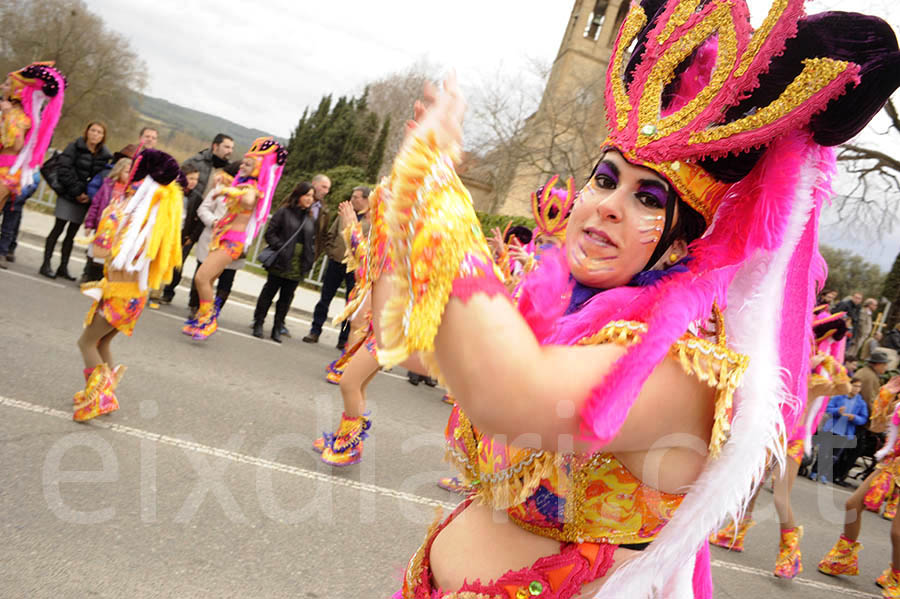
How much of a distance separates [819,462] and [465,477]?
11.2m

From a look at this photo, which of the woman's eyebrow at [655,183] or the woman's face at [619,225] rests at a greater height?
the woman's eyebrow at [655,183]

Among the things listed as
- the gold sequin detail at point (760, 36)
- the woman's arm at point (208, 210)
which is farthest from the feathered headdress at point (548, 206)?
the gold sequin detail at point (760, 36)

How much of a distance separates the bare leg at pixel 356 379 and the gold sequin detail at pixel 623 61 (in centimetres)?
328

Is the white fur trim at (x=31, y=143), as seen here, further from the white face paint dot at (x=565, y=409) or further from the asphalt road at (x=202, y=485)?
the white face paint dot at (x=565, y=409)

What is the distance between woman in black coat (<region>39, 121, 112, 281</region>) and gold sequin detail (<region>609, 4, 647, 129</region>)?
8303mm

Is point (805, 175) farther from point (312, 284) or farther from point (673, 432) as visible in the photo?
point (312, 284)

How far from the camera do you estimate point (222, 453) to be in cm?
443

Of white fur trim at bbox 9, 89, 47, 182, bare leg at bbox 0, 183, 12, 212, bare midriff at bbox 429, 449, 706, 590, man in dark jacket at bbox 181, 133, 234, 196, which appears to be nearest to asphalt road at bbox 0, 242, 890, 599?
bare midriff at bbox 429, 449, 706, 590

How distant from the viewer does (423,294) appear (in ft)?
3.18

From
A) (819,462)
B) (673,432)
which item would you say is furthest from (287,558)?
(819,462)

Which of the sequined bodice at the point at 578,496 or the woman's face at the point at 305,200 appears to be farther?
the woman's face at the point at 305,200

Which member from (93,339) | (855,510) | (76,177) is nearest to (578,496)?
(93,339)

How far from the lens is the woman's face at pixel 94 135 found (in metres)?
8.45

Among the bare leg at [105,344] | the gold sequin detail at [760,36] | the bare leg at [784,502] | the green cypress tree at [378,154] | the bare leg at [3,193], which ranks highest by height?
the green cypress tree at [378,154]
